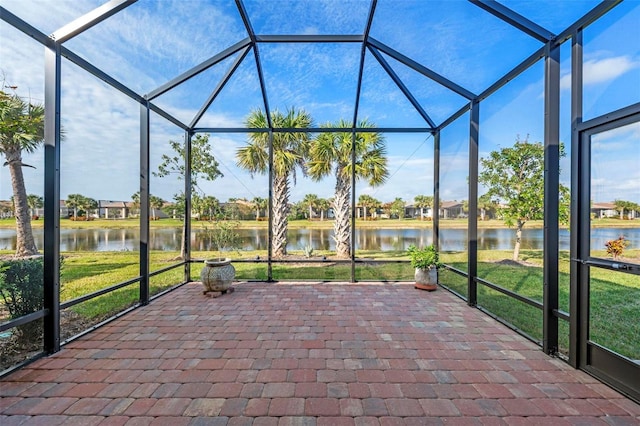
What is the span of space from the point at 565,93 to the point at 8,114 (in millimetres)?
5784

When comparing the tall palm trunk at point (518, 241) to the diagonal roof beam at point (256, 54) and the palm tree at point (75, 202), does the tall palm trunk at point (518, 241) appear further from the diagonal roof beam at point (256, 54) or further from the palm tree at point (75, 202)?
the palm tree at point (75, 202)

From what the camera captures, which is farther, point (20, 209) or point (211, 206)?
point (211, 206)

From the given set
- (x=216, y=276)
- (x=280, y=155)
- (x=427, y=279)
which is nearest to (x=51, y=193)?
(x=216, y=276)

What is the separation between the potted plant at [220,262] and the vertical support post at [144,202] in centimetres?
83

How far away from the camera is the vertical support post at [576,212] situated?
8.14ft

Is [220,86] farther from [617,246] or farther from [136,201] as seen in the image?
[617,246]

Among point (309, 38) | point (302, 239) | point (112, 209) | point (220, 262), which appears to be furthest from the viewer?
point (302, 239)

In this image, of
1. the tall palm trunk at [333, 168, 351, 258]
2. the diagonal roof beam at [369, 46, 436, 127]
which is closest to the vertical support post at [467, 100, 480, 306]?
the diagonal roof beam at [369, 46, 436, 127]

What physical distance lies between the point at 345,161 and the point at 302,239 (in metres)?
2.24

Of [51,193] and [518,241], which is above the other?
[51,193]

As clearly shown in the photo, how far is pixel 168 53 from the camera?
375 centimetres

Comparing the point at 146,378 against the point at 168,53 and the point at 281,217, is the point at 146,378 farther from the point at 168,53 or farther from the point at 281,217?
the point at 281,217

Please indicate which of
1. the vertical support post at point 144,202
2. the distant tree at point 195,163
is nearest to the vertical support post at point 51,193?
the vertical support post at point 144,202

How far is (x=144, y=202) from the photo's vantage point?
4207 mm
